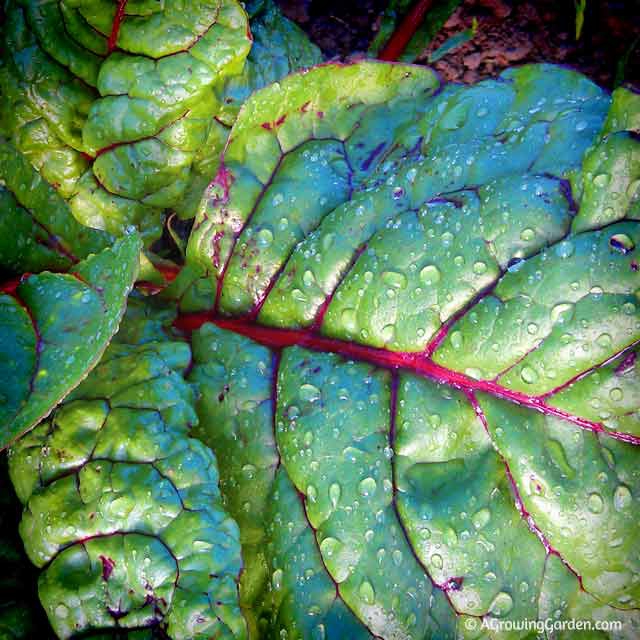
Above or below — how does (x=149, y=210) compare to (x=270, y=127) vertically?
below

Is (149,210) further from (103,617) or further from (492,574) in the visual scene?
(492,574)

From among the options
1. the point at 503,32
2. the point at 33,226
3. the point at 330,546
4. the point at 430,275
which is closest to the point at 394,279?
the point at 430,275

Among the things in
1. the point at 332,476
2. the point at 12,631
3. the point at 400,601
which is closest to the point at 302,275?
the point at 332,476

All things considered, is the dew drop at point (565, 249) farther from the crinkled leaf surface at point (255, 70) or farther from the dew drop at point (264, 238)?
the crinkled leaf surface at point (255, 70)

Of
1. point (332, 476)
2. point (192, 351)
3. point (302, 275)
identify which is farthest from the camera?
point (192, 351)

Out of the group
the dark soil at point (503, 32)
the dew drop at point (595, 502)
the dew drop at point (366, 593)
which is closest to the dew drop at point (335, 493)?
the dew drop at point (366, 593)

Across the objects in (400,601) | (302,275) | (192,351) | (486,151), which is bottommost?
(400,601)

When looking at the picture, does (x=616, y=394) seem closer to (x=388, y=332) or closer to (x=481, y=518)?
(x=481, y=518)

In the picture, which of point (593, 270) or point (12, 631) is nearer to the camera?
point (593, 270)
